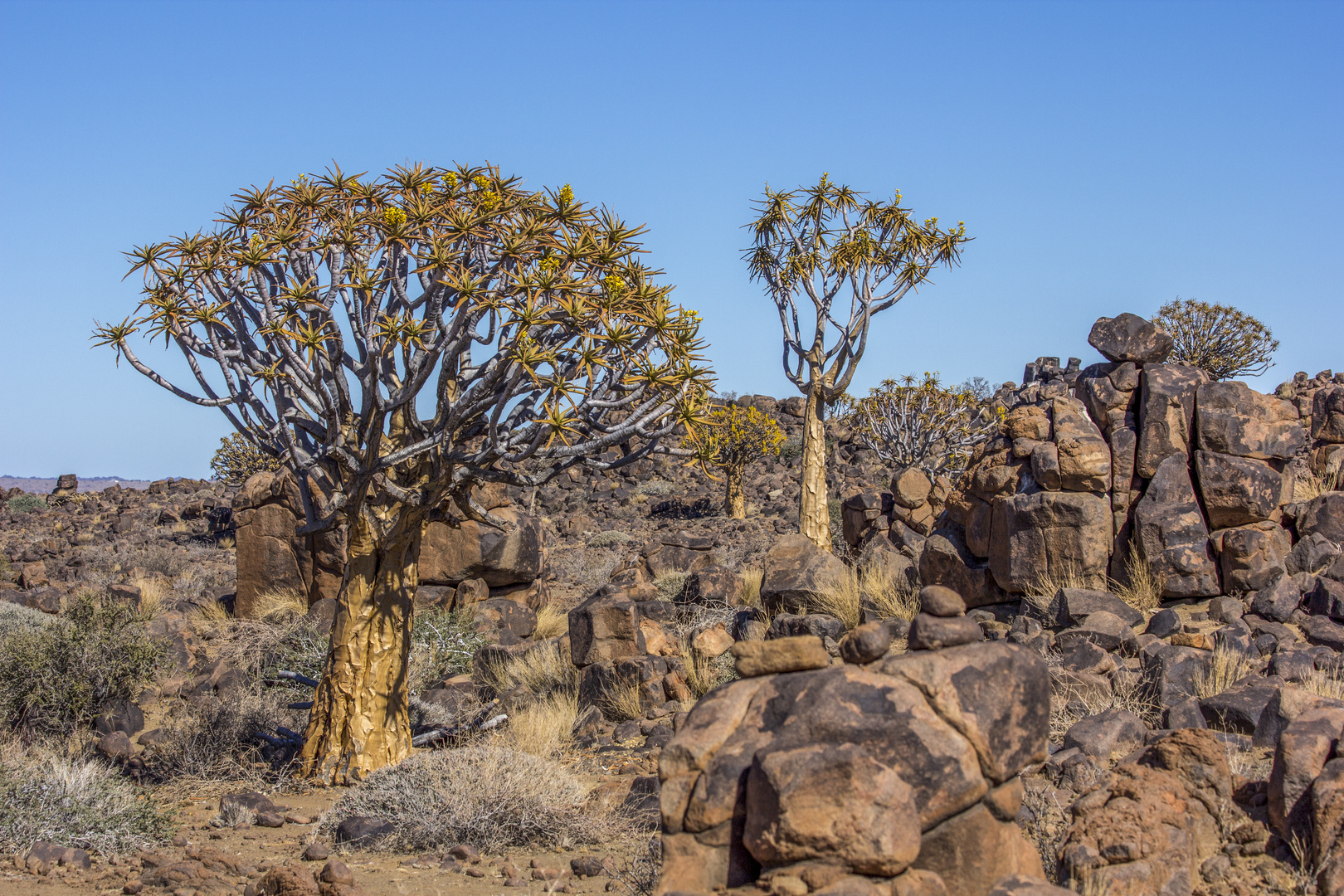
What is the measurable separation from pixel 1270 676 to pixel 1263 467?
10.8ft

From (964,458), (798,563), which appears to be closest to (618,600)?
(798,563)

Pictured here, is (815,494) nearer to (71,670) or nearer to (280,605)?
(280,605)

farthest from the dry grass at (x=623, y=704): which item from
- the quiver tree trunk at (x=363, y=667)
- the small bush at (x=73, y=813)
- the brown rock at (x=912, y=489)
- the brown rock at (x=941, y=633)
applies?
the brown rock at (x=912, y=489)

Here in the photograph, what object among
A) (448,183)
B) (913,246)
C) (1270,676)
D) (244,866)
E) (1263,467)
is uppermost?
(913,246)

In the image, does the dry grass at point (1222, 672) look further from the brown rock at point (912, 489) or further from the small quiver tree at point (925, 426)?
the small quiver tree at point (925, 426)

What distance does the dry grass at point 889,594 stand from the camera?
11.8 meters

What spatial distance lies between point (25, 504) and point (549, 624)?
2385 cm

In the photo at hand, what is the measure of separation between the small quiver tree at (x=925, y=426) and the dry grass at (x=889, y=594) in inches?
438

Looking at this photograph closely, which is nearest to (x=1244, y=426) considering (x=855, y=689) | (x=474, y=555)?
(x=855, y=689)

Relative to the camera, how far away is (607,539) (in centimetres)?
2217

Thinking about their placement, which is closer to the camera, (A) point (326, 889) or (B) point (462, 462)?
(A) point (326, 889)

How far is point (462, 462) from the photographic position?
289 inches

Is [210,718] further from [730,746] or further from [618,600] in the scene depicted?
[730,746]

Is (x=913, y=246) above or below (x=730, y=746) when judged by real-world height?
above
